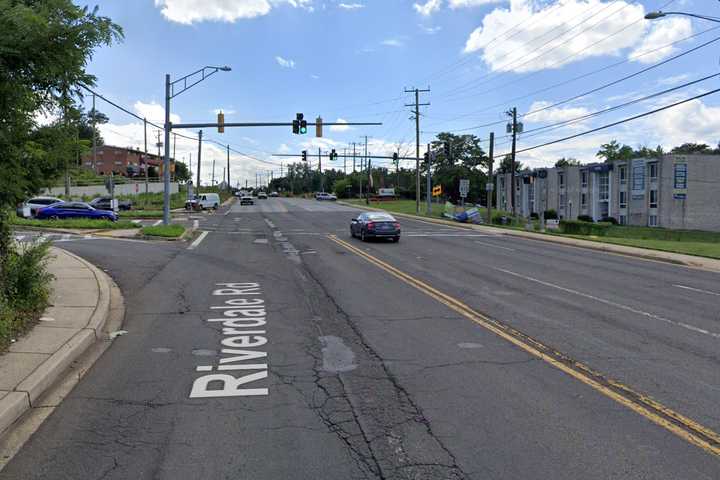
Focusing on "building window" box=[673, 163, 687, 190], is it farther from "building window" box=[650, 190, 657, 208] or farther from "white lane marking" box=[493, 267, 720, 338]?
"white lane marking" box=[493, 267, 720, 338]

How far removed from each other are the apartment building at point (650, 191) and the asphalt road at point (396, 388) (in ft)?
146

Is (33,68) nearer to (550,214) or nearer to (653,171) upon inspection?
(653,171)

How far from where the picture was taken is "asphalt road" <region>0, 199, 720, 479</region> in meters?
4.51

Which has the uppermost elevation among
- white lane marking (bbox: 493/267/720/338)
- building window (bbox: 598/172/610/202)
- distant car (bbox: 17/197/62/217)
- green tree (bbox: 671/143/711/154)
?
green tree (bbox: 671/143/711/154)

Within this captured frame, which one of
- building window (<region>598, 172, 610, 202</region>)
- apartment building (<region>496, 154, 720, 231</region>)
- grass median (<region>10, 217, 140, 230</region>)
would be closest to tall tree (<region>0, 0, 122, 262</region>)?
grass median (<region>10, 217, 140, 230</region>)

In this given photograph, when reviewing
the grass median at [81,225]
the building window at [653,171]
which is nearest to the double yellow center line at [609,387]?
the grass median at [81,225]

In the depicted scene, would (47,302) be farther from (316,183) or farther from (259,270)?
(316,183)

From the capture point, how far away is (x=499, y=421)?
527cm

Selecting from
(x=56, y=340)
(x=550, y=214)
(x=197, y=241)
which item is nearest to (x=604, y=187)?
(x=550, y=214)

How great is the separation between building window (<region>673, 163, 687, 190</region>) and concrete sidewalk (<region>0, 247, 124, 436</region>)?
203ft

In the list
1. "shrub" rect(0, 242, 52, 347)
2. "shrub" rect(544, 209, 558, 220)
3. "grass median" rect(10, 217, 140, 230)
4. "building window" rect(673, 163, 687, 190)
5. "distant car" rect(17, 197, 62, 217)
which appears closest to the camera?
"shrub" rect(0, 242, 52, 347)

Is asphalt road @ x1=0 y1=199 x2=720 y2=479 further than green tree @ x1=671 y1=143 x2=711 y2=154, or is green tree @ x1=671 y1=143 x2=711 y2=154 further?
green tree @ x1=671 y1=143 x2=711 y2=154

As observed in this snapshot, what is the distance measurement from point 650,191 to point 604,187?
8481 mm

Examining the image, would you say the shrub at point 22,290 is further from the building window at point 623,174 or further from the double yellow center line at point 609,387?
the building window at point 623,174
